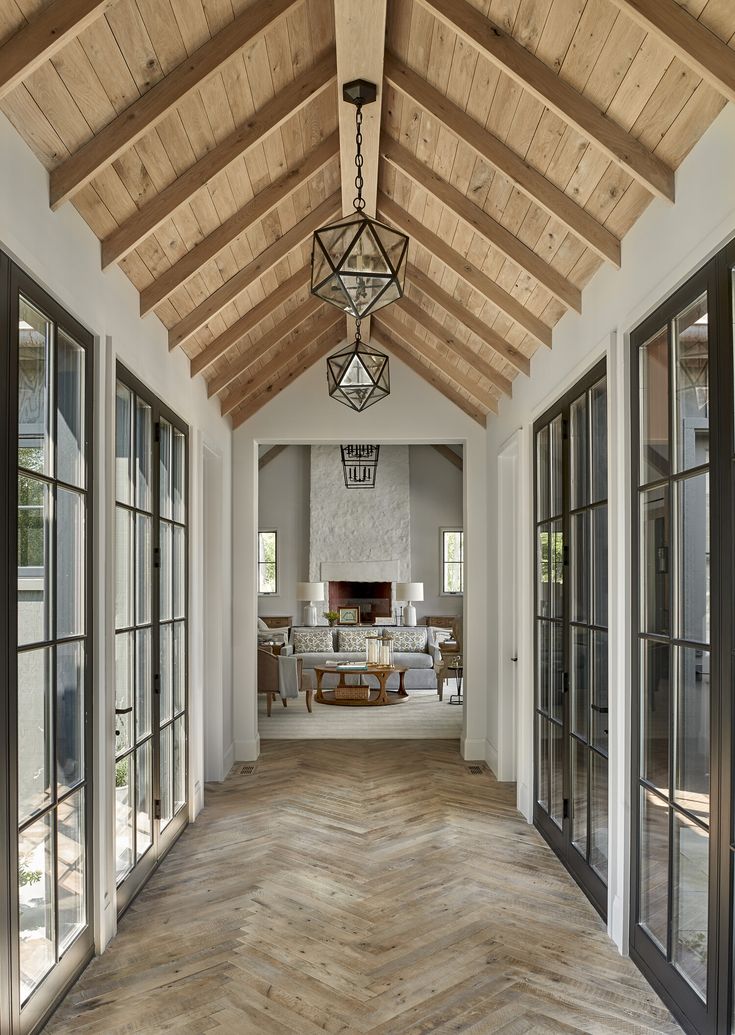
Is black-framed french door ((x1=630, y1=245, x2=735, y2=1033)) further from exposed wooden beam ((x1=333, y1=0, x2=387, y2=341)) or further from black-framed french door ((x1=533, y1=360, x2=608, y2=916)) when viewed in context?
exposed wooden beam ((x1=333, y1=0, x2=387, y2=341))

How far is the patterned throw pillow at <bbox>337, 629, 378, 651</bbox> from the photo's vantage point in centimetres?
1164

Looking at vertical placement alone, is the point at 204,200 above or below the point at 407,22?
below

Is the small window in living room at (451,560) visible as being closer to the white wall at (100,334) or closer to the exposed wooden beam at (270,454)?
the exposed wooden beam at (270,454)

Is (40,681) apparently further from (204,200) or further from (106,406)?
(204,200)

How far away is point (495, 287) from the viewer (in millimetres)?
4562

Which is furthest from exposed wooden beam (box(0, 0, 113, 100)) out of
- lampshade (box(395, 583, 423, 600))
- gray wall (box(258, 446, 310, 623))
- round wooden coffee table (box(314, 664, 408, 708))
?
gray wall (box(258, 446, 310, 623))

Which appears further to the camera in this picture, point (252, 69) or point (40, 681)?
point (252, 69)

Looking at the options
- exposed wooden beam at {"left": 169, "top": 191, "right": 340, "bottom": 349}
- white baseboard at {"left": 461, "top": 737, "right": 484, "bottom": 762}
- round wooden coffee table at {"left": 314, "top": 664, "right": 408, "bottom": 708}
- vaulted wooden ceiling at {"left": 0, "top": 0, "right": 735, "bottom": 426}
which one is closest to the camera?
vaulted wooden ceiling at {"left": 0, "top": 0, "right": 735, "bottom": 426}

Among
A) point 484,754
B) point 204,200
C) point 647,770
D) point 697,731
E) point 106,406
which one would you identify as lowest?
point 484,754

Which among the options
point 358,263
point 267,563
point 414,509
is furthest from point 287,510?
point 358,263

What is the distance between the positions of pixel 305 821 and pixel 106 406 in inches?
117

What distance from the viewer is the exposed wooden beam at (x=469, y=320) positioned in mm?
5168

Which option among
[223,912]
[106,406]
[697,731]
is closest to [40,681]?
[106,406]

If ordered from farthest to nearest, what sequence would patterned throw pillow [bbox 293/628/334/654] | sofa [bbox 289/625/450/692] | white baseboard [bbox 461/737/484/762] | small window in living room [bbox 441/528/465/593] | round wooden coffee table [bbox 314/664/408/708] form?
small window in living room [bbox 441/528/465/593] → patterned throw pillow [bbox 293/628/334/654] → sofa [bbox 289/625/450/692] → round wooden coffee table [bbox 314/664/408/708] → white baseboard [bbox 461/737/484/762]
